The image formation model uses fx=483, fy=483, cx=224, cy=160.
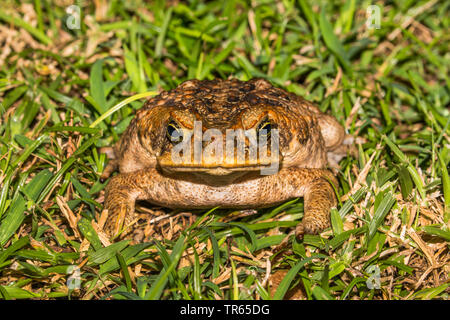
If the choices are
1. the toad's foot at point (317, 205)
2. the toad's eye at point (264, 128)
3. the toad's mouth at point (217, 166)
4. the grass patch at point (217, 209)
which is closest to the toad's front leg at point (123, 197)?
the grass patch at point (217, 209)

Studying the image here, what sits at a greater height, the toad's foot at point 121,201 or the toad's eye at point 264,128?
the toad's eye at point 264,128

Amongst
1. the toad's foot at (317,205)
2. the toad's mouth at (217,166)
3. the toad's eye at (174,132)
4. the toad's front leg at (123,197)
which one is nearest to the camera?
the toad's mouth at (217,166)

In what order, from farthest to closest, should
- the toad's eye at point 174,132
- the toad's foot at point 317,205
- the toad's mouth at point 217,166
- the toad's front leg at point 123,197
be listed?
1. the toad's front leg at point 123,197
2. the toad's foot at point 317,205
3. the toad's eye at point 174,132
4. the toad's mouth at point 217,166

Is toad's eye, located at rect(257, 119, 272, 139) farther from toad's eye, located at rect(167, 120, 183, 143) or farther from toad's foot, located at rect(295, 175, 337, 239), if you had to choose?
toad's foot, located at rect(295, 175, 337, 239)

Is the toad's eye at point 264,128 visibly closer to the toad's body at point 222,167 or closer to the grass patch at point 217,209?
the toad's body at point 222,167

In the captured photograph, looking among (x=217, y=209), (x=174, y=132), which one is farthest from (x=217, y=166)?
(x=217, y=209)

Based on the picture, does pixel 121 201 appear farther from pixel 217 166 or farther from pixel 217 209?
pixel 217 166

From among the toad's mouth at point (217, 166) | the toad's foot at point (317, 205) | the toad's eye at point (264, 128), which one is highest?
the toad's eye at point (264, 128)

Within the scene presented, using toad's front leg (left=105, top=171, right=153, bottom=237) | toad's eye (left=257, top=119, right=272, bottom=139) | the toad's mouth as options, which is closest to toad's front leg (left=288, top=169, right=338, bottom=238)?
the toad's mouth
